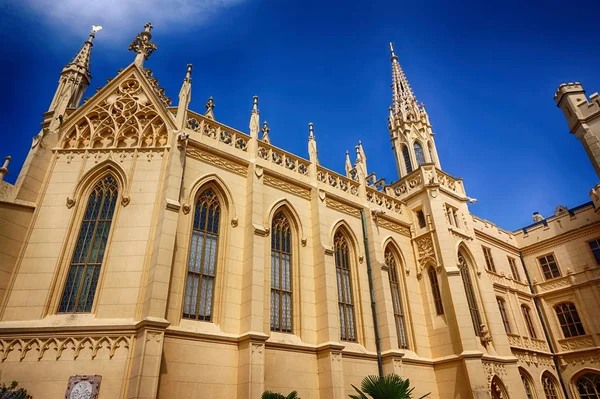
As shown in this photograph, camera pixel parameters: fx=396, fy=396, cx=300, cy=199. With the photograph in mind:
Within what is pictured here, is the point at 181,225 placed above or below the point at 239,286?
above

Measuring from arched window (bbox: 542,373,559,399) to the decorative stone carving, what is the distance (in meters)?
24.4

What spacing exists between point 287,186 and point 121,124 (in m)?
7.67

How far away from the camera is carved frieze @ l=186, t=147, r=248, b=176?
647 inches

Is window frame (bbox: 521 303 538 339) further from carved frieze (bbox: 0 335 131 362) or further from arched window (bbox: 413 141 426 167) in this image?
carved frieze (bbox: 0 335 131 362)

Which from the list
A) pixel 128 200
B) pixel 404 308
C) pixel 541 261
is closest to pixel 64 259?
pixel 128 200

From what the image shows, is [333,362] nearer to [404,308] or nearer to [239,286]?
[239,286]

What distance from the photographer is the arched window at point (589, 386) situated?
2306 cm

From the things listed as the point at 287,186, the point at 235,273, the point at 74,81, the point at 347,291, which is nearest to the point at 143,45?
the point at 74,81

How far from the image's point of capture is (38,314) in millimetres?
12125

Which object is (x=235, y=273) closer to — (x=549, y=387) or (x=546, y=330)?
(x=549, y=387)

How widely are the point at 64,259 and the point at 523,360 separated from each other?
79.1ft

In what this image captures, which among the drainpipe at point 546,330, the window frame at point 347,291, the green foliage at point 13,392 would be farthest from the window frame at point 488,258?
the green foliage at point 13,392

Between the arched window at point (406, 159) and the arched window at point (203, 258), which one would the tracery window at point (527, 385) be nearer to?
the arched window at point (406, 159)

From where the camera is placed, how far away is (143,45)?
60.3 ft
